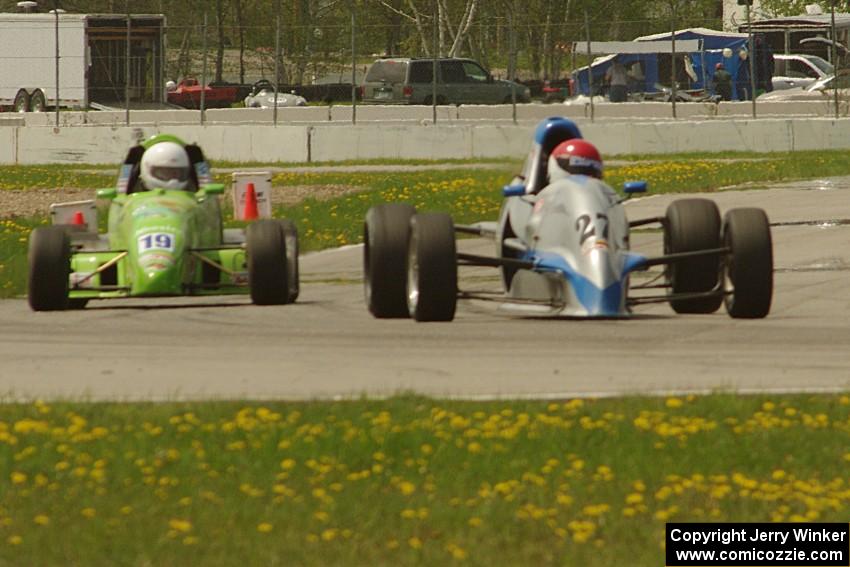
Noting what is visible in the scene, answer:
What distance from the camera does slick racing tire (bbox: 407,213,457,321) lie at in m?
11.7

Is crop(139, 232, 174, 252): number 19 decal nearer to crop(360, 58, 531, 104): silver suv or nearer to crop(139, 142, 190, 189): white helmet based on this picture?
crop(139, 142, 190, 189): white helmet

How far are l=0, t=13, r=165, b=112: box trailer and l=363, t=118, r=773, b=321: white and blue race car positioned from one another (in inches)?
1117

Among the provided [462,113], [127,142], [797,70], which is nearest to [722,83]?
[462,113]

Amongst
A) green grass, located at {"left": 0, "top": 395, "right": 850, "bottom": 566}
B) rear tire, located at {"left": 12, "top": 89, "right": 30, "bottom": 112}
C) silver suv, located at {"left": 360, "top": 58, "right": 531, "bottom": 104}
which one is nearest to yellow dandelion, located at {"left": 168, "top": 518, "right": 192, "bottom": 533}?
green grass, located at {"left": 0, "top": 395, "right": 850, "bottom": 566}

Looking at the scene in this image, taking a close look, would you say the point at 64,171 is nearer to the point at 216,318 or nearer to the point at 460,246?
the point at 460,246

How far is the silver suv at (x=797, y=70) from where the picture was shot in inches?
1977

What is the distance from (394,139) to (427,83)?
1373cm

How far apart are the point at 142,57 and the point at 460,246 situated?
20.1m

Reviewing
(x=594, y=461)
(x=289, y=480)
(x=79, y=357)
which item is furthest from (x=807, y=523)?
(x=79, y=357)

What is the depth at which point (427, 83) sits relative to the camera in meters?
47.0

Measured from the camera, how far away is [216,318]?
13.0 metres

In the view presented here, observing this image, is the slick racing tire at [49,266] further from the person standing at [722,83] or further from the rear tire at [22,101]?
the rear tire at [22,101]

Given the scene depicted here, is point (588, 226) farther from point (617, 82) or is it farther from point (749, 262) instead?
point (617, 82)

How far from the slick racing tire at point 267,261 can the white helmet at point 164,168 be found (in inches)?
58.1
